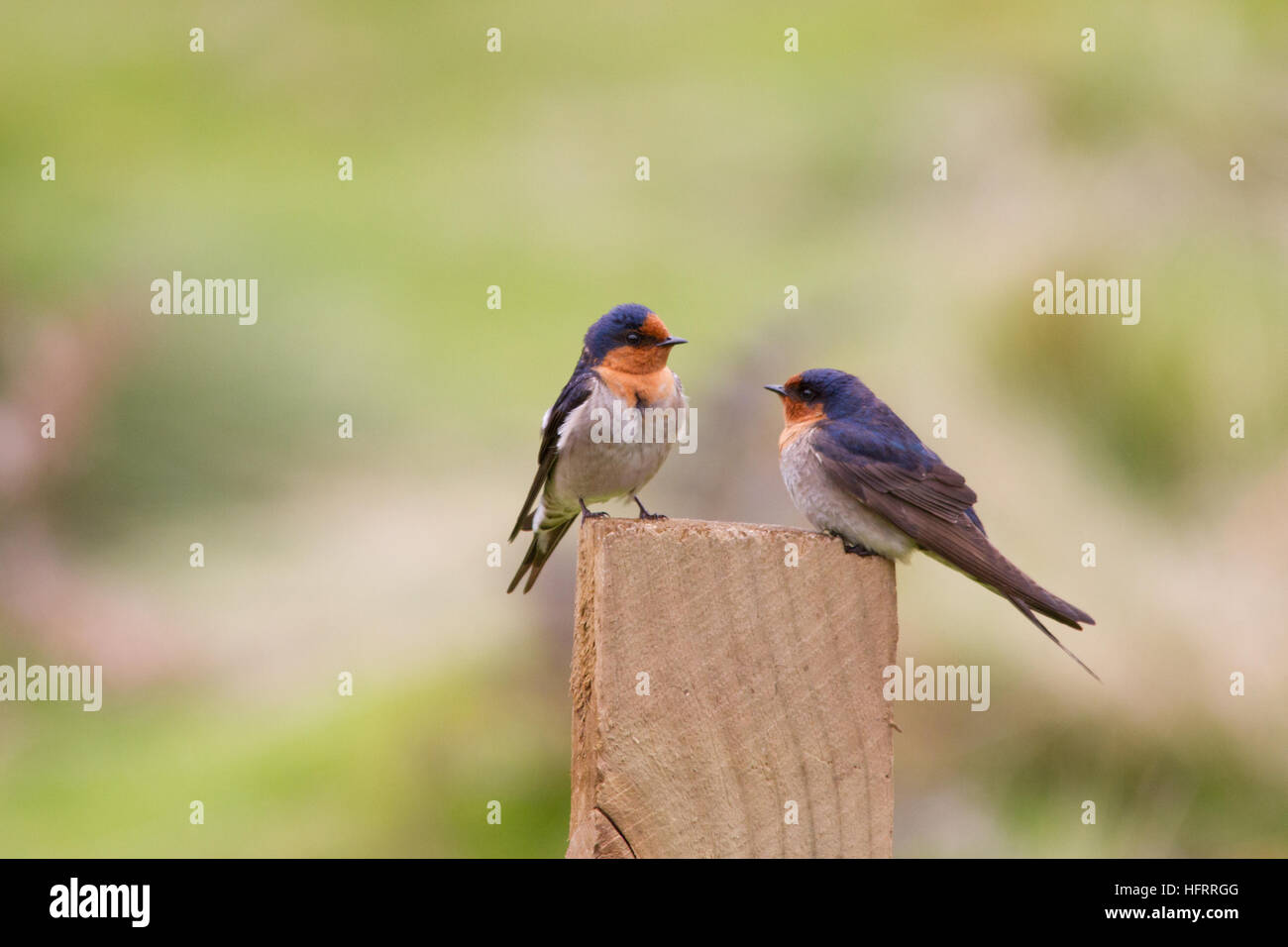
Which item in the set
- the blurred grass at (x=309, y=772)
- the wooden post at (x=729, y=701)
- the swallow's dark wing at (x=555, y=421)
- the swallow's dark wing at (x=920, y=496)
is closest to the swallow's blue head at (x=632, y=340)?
the swallow's dark wing at (x=555, y=421)

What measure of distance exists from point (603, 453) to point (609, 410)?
6.0 inches

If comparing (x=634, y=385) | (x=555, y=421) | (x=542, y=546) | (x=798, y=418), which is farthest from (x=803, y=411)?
(x=542, y=546)

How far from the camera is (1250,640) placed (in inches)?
199

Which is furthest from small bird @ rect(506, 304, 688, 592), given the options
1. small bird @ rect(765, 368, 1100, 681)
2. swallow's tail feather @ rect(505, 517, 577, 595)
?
small bird @ rect(765, 368, 1100, 681)

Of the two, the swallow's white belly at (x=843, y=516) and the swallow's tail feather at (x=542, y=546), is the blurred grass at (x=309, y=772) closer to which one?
the swallow's tail feather at (x=542, y=546)

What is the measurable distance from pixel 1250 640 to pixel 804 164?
3956mm

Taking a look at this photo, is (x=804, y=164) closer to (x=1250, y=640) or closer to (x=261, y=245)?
(x=261, y=245)

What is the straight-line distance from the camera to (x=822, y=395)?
4.20 metres

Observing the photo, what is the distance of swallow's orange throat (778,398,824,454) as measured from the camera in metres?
4.13

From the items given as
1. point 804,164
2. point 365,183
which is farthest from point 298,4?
point 804,164

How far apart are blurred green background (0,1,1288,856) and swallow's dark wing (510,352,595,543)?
631 mm

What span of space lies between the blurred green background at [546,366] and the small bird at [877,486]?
133cm

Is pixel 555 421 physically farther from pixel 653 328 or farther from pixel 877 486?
pixel 877 486

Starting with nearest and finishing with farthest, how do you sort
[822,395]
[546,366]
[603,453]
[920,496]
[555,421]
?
[920,496] → [822,395] → [603,453] → [555,421] → [546,366]
